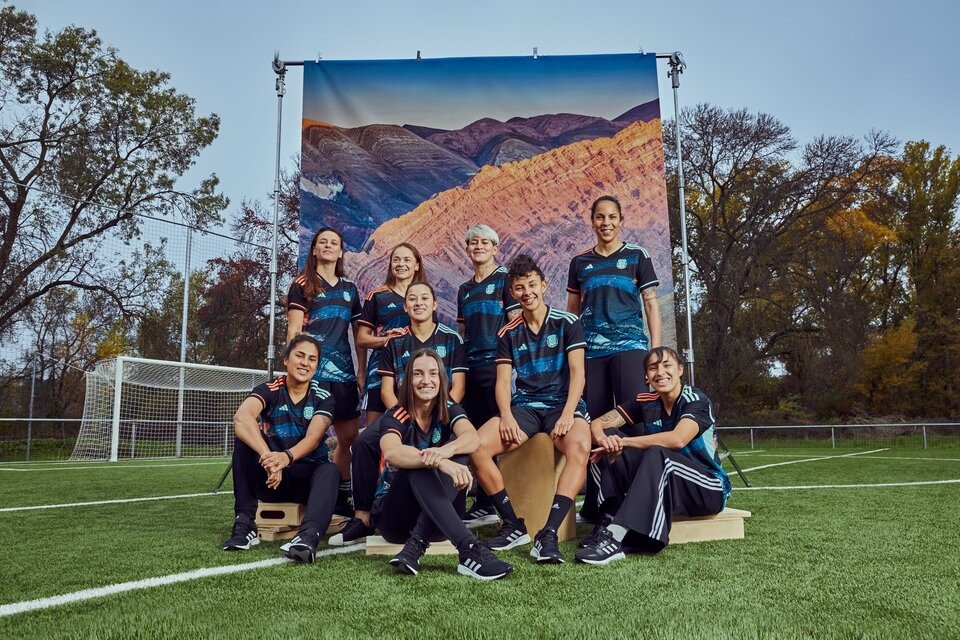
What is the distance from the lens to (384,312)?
4438 millimetres

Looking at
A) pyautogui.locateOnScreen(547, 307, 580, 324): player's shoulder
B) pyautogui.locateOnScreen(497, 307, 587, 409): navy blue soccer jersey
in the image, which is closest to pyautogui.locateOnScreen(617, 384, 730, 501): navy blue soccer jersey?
pyautogui.locateOnScreen(497, 307, 587, 409): navy blue soccer jersey

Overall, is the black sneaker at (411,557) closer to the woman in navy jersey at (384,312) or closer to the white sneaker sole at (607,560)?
the white sneaker sole at (607,560)

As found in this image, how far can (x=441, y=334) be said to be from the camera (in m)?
4.07

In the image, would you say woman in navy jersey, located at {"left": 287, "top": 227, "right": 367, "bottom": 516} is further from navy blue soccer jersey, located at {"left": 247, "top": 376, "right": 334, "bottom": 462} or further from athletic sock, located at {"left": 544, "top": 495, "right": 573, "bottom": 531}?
athletic sock, located at {"left": 544, "top": 495, "right": 573, "bottom": 531}

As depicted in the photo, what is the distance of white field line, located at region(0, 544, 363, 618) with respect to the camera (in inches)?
91.4

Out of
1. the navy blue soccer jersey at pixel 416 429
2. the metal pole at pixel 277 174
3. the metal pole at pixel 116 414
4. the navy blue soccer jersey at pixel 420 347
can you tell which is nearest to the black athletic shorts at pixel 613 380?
the navy blue soccer jersey at pixel 420 347

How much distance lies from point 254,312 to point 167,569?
16.6 m

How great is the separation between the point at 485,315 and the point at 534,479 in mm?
1090

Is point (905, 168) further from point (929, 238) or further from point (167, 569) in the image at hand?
point (167, 569)

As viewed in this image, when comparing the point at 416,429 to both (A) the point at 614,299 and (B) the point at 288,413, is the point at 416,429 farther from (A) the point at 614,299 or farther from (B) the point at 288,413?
(A) the point at 614,299

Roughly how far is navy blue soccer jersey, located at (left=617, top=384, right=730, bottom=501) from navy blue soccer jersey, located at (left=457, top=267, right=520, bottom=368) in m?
0.96

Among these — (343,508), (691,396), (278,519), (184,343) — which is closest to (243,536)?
(278,519)

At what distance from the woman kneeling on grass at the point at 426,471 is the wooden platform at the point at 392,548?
0.09 ft

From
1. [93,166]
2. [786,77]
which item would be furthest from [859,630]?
[93,166]
